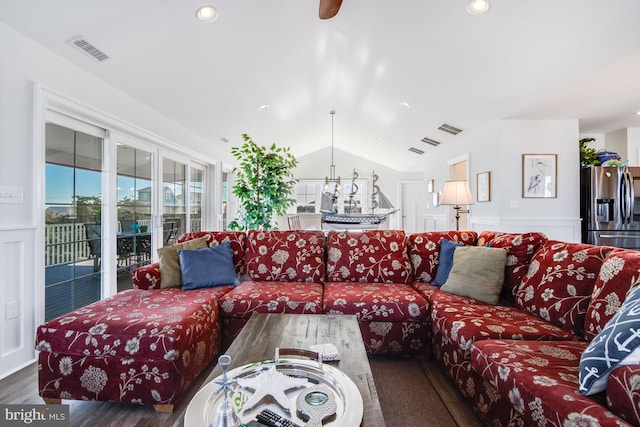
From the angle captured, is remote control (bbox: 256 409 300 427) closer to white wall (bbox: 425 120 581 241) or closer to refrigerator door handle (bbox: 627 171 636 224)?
white wall (bbox: 425 120 581 241)

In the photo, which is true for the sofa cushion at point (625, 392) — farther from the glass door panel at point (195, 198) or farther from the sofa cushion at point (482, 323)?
the glass door panel at point (195, 198)

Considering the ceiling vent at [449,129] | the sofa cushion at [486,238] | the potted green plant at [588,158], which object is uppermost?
the ceiling vent at [449,129]

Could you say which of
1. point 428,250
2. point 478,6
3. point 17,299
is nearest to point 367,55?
point 478,6

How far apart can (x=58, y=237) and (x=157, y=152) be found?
5.25ft

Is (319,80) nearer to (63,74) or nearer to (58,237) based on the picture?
(63,74)

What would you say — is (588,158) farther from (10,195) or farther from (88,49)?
(10,195)

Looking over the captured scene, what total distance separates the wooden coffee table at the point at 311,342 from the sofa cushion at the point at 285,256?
3.04 ft

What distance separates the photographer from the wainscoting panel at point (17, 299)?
2.03m

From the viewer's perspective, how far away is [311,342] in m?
1.49

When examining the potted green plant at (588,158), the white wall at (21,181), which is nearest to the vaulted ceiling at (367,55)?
the white wall at (21,181)

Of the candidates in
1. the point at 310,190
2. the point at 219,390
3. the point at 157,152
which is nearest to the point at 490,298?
the point at 219,390

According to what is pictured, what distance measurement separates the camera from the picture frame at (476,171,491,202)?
14.4 ft

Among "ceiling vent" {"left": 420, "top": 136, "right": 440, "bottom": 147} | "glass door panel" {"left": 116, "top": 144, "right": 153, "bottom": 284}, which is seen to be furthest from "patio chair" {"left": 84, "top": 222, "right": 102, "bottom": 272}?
"ceiling vent" {"left": 420, "top": 136, "right": 440, "bottom": 147}

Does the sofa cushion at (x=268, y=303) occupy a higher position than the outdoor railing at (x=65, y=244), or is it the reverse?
the outdoor railing at (x=65, y=244)
